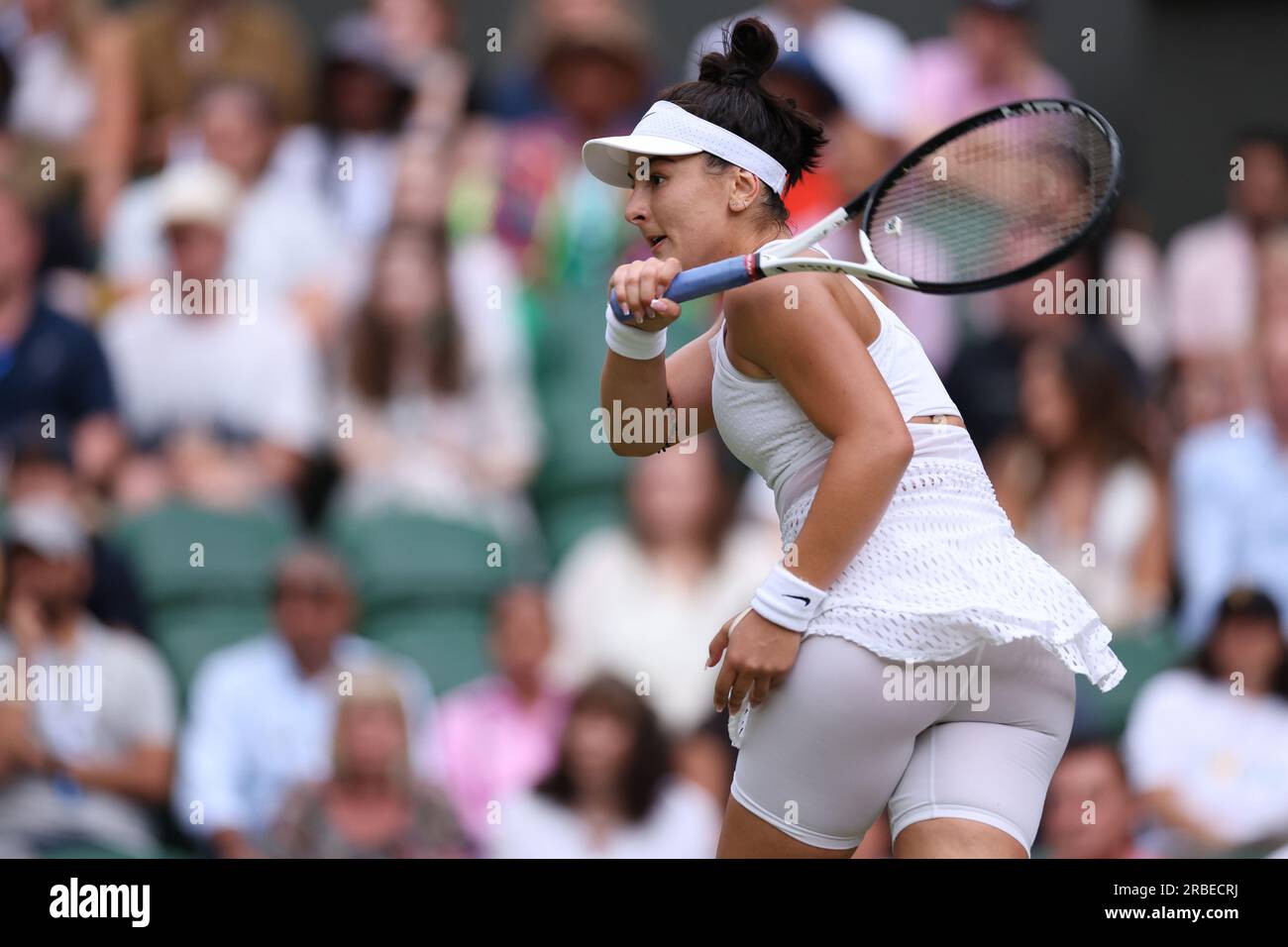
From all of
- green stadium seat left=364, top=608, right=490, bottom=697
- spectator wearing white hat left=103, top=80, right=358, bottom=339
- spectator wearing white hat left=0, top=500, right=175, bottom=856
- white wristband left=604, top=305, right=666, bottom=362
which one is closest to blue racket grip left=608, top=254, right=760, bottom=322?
white wristband left=604, top=305, right=666, bottom=362

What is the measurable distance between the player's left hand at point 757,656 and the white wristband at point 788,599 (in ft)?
0.05

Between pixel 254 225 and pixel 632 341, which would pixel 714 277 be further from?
pixel 254 225

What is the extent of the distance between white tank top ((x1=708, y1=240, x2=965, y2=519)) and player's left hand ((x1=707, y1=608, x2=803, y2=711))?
0.22 m

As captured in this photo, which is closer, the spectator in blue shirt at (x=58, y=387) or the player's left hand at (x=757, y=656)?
the player's left hand at (x=757, y=656)

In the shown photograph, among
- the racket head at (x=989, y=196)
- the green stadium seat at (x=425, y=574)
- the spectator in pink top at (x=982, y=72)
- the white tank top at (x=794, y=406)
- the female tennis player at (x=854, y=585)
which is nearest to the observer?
the female tennis player at (x=854, y=585)

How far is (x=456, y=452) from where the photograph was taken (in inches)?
234

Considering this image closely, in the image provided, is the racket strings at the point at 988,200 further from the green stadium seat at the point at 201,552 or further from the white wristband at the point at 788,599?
the green stadium seat at the point at 201,552

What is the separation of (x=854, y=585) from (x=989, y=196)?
2.33 ft

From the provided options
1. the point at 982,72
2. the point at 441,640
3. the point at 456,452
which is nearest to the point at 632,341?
the point at 441,640

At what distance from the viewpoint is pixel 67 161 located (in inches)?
254

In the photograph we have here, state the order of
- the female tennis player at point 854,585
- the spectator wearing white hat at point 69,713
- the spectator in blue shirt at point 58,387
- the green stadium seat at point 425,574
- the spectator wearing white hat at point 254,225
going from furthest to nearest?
the spectator wearing white hat at point 254,225 → the spectator in blue shirt at point 58,387 → the green stadium seat at point 425,574 → the spectator wearing white hat at point 69,713 → the female tennis player at point 854,585

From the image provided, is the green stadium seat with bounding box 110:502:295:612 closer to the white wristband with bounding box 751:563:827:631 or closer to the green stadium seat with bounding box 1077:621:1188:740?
the green stadium seat with bounding box 1077:621:1188:740

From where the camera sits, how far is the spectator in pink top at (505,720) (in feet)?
17.8

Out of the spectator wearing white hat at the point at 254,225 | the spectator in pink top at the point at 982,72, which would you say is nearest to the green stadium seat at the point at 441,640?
the spectator wearing white hat at the point at 254,225
